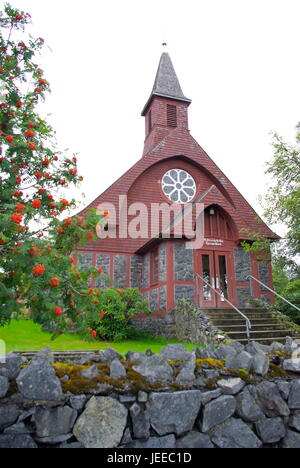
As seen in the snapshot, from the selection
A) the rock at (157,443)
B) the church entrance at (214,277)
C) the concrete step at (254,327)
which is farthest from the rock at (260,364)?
the church entrance at (214,277)

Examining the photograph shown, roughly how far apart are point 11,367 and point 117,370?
2.93 ft

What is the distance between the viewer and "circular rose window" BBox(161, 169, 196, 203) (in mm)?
15859

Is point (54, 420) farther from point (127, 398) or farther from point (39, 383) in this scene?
point (127, 398)

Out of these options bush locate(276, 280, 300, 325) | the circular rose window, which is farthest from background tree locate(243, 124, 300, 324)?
the circular rose window

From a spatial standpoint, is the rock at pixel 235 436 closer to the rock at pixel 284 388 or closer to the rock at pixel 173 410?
the rock at pixel 173 410

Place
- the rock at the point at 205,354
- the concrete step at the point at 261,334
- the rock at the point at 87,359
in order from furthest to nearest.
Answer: the concrete step at the point at 261,334, the rock at the point at 205,354, the rock at the point at 87,359

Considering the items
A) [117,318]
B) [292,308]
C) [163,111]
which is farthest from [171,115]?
[117,318]

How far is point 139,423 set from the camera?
9.53 feet

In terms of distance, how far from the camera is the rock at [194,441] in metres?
3.03

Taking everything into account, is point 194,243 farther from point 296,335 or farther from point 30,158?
point 30,158

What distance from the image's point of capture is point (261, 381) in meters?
3.51

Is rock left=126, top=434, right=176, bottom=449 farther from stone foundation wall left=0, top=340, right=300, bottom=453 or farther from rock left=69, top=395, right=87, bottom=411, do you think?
rock left=69, top=395, right=87, bottom=411

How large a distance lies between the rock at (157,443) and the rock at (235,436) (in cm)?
44
